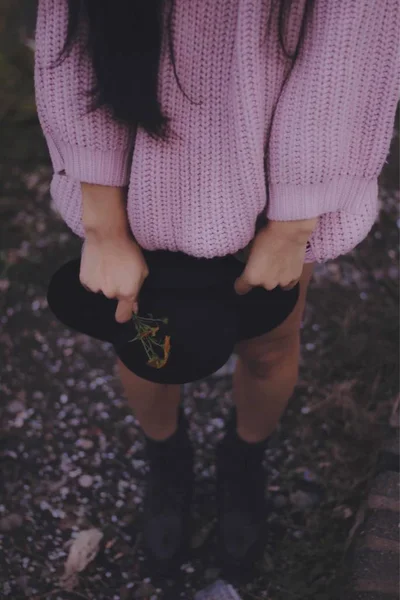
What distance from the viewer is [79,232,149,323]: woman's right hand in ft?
3.44

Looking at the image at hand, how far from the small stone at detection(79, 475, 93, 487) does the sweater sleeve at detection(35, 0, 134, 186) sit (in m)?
0.99

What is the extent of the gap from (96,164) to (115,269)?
0.16 meters

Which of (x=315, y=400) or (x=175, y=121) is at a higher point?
(x=175, y=121)

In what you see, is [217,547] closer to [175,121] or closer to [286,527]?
[286,527]

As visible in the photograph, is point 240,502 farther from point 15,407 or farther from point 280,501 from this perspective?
point 15,407

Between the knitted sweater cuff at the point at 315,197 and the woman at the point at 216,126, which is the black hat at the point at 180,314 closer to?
the woman at the point at 216,126

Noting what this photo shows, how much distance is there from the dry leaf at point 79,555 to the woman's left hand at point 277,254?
88 centimetres

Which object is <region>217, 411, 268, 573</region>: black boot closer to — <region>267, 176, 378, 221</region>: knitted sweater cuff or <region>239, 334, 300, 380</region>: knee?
<region>239, 334, 300, 380</region>: knee

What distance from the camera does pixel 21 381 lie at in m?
1.98

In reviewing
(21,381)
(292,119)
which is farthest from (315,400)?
(292,119)

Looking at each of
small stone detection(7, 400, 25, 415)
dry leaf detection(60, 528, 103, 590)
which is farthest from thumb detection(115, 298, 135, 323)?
small stone detection(7, 400, 25, 415)

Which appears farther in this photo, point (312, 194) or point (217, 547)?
point (217, 547)

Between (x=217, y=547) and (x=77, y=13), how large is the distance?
1.20 meters

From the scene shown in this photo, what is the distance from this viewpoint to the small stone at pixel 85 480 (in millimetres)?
1769
